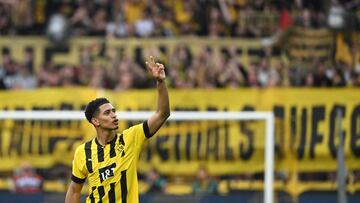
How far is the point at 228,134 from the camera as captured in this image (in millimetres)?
16109

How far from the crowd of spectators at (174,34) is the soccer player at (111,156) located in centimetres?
781

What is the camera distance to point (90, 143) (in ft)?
29.9

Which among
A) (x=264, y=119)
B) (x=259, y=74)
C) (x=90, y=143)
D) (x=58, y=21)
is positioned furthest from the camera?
(x=58, y=21)

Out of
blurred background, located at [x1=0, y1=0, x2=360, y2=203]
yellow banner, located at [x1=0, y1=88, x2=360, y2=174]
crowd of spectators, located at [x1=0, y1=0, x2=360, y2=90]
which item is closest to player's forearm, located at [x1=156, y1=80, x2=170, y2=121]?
blurred background, located at [x1=0, y1=0, x2=360, y2=203]

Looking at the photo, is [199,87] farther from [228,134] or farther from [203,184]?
[203,184]

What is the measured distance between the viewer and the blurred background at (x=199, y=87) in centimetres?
1582

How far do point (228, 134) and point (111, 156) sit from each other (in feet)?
24.2

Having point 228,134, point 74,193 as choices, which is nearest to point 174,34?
point 228,134

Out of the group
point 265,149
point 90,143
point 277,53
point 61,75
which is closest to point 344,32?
point 277,53

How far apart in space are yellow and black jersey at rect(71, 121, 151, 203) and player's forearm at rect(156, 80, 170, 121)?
274 millimetres

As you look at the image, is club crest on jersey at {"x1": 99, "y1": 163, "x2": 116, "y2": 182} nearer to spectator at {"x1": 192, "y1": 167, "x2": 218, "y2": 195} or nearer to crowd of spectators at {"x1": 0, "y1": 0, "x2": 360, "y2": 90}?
spectator at {"x1": 192, "y1": 167, "x2": 218, "y2": 195}

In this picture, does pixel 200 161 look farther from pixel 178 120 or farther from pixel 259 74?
pixel 259 74

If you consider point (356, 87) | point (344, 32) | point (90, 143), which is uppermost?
point (344, 32)

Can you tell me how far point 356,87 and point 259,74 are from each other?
1.72 metres
